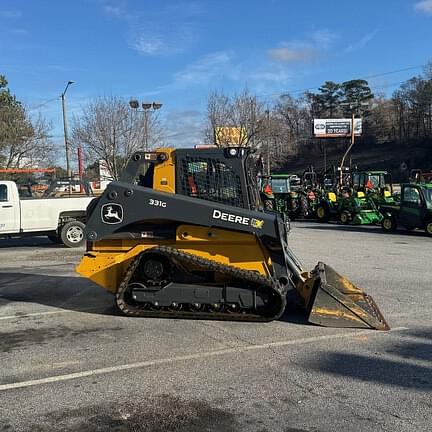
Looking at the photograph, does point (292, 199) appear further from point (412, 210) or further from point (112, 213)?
point (112, 213)

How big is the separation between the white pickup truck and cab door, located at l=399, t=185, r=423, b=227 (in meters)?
11.0

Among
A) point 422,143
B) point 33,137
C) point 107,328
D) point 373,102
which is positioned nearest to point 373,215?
point 107,328

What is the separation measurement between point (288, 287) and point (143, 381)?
2717 mm

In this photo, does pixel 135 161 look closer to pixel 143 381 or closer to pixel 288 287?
pixel 288 287

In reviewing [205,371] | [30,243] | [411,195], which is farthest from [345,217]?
[205,371]

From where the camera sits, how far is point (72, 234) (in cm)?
1453

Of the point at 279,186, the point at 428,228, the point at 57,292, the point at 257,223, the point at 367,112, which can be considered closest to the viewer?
the point at 257,223

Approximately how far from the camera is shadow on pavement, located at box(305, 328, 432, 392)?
4.66m

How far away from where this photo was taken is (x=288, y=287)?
6.85 metres

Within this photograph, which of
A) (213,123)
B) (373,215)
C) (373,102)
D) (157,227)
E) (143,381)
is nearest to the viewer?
(143,381)

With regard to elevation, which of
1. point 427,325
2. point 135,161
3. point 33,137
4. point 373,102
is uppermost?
point 373,102

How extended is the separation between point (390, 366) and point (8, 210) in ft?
37.3

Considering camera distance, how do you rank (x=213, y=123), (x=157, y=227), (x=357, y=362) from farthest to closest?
(x=213, y=123)
(x=157, y=227)
(x=357, y=362)

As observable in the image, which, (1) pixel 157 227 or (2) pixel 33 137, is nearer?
(1) pixel 157 227
